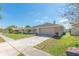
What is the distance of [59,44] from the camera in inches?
111

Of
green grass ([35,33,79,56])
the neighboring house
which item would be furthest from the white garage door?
green grass ([35,33,79,56])

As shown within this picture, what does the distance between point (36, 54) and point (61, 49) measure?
0.34 metres

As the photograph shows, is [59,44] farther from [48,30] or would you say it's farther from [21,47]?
[21,47]

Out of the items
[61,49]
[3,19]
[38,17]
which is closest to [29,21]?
[38,17]

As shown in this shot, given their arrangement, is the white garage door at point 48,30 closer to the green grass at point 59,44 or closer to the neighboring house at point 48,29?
the neighboring house at point 48,29

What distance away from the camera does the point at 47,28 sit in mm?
2842

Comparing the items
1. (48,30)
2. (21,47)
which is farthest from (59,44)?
(21,47)

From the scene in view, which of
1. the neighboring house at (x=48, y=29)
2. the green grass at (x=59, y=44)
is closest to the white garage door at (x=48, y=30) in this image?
the neighboring house at (x=48, y=29)

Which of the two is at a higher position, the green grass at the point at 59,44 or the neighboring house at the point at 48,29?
the neighboring house at the point at 48,29

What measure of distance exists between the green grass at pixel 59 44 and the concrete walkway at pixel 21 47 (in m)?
0.06

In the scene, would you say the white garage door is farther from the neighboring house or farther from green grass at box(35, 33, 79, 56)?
green grass at box(35, 33, 79, 56)

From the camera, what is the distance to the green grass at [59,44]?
110 inches

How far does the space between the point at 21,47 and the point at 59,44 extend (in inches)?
20.1

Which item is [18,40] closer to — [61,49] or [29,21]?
[29,21]
